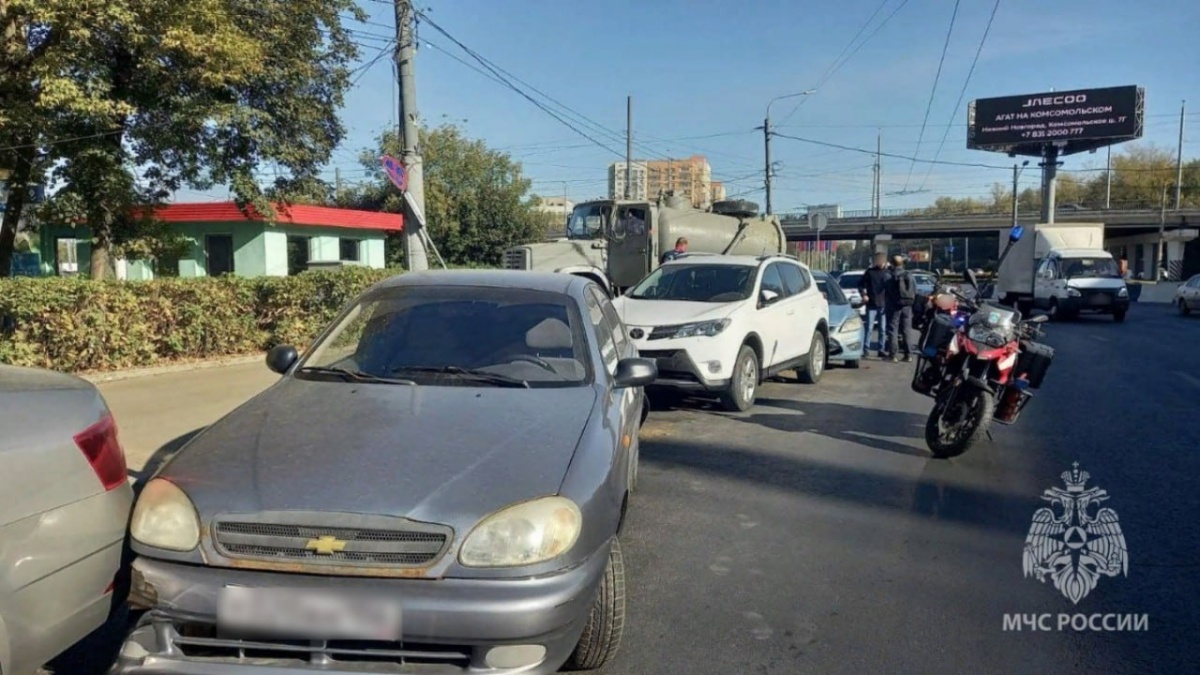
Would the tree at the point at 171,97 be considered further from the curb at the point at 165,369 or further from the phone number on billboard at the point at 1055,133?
the phone number on billboard at the point at 1055,133

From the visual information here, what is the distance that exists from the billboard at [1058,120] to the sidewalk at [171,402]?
2397 inches

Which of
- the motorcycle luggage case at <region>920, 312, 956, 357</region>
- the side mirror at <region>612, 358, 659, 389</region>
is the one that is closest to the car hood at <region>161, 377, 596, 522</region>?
the side mirror at <region>612, 358, 659, 389</region>

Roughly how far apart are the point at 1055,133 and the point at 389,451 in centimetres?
6557

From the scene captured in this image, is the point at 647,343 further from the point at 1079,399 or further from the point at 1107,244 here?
the point at 1107,244

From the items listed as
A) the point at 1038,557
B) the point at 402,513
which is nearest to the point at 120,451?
the point at 402,513

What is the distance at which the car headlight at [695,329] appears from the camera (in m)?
8.45

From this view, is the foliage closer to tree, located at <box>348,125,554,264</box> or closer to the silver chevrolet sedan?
tree, located at <box>348,125,554,264</box>

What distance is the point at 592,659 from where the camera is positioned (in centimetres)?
335

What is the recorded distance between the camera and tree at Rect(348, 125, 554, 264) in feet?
108

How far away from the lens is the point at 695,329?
8.48 meters

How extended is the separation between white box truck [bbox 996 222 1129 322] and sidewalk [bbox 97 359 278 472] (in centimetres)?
1794

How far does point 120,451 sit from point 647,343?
567cm

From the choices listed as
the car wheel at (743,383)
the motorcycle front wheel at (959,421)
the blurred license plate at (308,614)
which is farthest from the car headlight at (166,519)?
the car wheel at (743,383)

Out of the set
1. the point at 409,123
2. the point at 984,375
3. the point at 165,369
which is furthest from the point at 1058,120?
the point at 165,369
